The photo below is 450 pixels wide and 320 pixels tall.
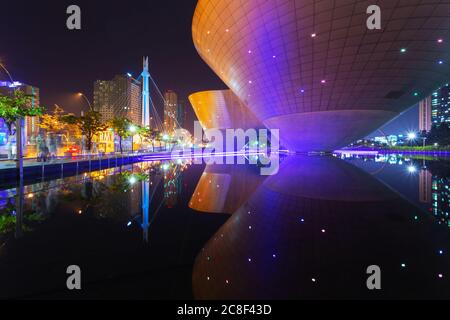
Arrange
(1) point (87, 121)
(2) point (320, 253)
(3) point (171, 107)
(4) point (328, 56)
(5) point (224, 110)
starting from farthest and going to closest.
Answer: (3) point (171, 107)
(5) point (224, 110)
(1) point (87, 121)
(4) point (328, 56)
(2) point (320, 253)

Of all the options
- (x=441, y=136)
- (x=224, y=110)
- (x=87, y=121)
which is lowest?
(x=87, y=121)

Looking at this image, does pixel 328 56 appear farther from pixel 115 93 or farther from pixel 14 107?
pixel 115 93

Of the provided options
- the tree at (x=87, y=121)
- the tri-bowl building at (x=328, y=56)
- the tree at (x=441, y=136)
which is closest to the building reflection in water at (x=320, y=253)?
the tri-bowl building at (x=328, y=56)

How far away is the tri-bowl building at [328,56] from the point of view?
16922 millimetres

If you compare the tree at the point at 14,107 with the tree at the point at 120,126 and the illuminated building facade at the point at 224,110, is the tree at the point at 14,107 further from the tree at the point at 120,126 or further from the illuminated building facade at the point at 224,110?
the illuminated building facade at the point at 224,110

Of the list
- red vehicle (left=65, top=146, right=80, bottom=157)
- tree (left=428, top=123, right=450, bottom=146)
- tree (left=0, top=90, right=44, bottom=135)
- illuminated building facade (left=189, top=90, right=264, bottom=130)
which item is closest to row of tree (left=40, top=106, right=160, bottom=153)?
red vehicle (left=65, top=146, right=80, bottom=157)

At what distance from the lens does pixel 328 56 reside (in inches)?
824

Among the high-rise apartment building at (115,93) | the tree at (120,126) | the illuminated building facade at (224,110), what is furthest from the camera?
the high-rise apartment building at (115,93)

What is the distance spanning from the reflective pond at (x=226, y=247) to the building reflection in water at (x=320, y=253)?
16 mm

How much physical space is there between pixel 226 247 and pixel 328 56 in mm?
21841

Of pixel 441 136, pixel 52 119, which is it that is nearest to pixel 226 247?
pixel 52 119

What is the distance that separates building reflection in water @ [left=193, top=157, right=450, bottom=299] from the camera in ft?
9.17

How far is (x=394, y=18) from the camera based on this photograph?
54.2 ft

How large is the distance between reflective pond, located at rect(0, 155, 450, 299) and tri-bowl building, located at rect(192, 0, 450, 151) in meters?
15.2
